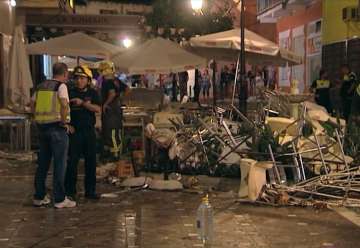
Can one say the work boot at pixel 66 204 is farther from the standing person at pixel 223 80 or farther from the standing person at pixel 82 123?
the standing person at pixel 223 80

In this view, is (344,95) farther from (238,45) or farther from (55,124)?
(55,124)

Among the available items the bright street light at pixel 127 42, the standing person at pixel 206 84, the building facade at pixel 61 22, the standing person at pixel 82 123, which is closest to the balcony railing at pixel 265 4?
the standing person at pixel 206 84

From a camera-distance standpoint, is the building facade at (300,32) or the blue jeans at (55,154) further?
the building facade at (300,32)

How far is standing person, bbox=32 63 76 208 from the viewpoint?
8266 millimetres

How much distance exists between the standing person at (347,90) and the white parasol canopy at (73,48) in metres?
5.59

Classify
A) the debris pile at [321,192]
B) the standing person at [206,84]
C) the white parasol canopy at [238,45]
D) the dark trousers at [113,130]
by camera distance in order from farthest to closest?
the standing person at [206,84] → the white parasol canopy at [238,45] → the dark trousers at [113,130] → the debris pile at [321,192]

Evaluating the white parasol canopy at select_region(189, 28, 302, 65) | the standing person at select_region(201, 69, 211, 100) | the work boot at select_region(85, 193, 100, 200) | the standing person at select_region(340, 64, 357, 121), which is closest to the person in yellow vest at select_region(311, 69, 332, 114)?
the standing person at select_region(340, 64, 357, 121)

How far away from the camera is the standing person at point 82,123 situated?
28.9 ft

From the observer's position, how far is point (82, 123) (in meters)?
8.88

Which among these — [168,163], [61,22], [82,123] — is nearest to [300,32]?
[61,22]

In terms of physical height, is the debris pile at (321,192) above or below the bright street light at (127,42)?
below

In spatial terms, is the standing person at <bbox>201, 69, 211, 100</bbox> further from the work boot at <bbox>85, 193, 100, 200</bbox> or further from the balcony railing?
the work boot at <bbox>85, 193, 100, 200</bbox>

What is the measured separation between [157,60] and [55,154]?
6725 millimetres

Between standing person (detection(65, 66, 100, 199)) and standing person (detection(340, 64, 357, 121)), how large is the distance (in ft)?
30.6
